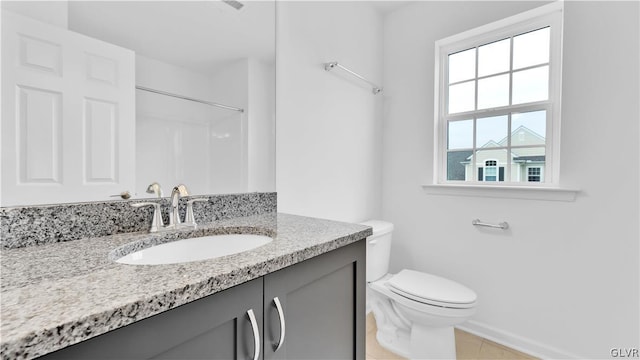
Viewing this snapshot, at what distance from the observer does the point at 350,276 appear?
934 mm

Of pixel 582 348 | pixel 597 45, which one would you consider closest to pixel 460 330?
pixel 582 348

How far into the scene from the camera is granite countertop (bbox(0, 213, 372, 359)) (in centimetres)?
35

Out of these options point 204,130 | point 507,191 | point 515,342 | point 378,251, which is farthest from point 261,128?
point 515,342

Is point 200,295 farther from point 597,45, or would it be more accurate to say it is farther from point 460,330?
point 597,45

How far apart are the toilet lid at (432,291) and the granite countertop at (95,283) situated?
32.4 inches

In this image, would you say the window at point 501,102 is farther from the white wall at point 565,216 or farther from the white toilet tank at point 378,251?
the white toilet tank at point 378,251

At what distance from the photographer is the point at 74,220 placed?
79 centimetres

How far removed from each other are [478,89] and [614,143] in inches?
31.0

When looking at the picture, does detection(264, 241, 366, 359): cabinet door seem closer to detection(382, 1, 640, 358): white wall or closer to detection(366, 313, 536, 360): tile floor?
detection(366, 313, 536, 360): tile floor

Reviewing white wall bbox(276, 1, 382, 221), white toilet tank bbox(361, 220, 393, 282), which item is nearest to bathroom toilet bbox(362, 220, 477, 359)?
white toilet tank bbox(361, 220, 393, 282)

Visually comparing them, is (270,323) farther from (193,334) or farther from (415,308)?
(415,308)

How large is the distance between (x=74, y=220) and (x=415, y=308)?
57.5 inches

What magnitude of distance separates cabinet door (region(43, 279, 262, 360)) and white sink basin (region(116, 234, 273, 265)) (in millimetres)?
297

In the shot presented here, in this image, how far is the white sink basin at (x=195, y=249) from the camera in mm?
794
